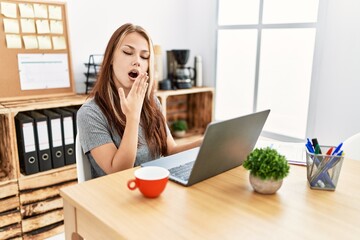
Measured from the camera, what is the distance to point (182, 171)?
43.8 inches

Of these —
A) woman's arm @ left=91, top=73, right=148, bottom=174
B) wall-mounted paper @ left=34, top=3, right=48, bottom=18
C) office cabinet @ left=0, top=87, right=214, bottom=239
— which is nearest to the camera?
woman's arm @ left=91, top=73, right=148, bottom=174

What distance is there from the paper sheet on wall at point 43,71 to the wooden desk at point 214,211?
132 cm

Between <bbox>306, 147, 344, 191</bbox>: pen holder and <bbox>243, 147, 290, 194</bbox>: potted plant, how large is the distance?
0.11m

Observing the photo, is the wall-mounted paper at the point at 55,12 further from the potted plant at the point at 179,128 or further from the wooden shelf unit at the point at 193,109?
the potted plant at the point at 179,128

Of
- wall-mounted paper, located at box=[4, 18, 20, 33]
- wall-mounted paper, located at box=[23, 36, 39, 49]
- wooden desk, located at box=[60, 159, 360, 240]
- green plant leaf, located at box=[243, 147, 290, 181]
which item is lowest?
wooden desk, located at box=[60, 159, 360, 240]

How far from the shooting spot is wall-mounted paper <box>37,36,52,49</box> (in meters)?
2.10

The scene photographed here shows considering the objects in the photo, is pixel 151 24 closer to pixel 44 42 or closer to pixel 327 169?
pixel 44 42

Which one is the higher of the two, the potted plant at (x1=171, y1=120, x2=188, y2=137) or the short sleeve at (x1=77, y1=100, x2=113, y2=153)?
the short sleeve at (x1=77, y1=100, x2=113, y2=153)

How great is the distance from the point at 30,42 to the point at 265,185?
174 cm

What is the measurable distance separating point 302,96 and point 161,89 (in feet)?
3.36

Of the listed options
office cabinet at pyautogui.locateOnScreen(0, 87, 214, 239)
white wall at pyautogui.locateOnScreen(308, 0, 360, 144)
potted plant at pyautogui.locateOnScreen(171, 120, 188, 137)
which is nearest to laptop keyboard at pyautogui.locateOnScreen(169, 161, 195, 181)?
office cabinet at pyautogui.locateOnScreen(0, 87, 214, 239)

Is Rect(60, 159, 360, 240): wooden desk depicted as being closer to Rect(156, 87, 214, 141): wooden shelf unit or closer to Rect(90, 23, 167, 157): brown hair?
Rect(90, 23, 167, 157): brown hair

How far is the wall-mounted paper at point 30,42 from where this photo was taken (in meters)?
2.04

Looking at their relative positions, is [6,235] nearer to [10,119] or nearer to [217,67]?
[10,119]
